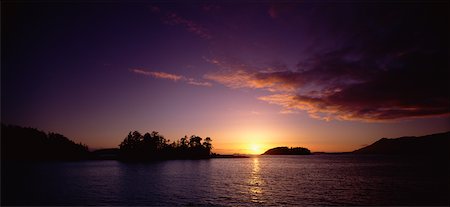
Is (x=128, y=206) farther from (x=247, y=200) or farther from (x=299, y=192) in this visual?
(x=299, y=192)

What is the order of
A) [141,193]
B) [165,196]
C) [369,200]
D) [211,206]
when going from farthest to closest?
[141,193], [165,196], [369,200], [211,206]

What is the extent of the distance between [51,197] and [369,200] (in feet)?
177

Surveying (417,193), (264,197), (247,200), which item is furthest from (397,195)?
(247,200)

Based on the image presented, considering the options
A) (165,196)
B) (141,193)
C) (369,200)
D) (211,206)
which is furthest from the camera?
(141,193)

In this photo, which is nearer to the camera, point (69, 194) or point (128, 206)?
point (128, 206)

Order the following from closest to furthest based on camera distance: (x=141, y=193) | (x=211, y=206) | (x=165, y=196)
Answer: (x=211, y=206) → (x=165, y=196) → (x=141, y=193)

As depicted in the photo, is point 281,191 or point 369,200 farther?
point 281,191

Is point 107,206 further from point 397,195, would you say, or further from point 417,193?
point 417,193

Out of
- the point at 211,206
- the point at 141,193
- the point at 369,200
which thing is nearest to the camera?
the point at 211,206

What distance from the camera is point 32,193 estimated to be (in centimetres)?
4862

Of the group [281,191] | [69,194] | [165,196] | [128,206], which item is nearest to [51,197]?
[69,194]

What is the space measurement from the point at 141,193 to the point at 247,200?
2060cm

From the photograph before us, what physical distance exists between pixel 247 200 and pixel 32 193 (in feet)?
130

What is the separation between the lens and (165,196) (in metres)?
46.7
